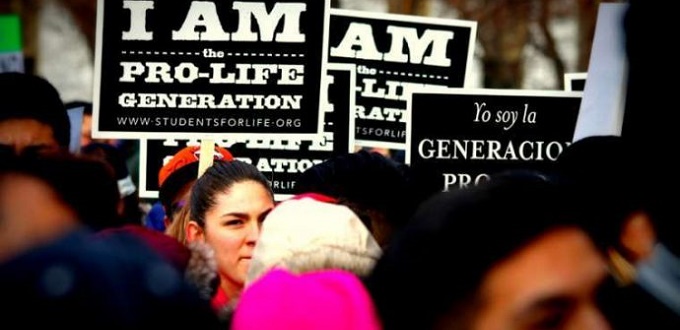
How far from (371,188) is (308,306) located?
5.42 ft

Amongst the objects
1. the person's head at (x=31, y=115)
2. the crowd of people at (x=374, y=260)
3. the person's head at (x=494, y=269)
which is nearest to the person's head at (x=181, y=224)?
the person's head at (x=31, y=115)

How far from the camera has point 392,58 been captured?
7.95 m

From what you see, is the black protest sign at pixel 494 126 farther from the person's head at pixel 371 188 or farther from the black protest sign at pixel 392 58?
the person's head at pixel 371 188

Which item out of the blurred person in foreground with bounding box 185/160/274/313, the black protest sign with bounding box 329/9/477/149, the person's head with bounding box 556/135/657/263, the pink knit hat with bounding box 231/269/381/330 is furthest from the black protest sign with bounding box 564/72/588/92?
the pink knit hat with bounding box 231/269/381/330

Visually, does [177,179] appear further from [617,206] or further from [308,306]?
[308,306]

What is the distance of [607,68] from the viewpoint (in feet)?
19.1

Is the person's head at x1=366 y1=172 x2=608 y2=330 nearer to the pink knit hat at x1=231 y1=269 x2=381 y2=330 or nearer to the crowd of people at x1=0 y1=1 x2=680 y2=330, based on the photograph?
the crowd of people at x1=0 y1=1 x2=680 y2=330

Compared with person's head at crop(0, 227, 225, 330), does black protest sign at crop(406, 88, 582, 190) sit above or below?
below

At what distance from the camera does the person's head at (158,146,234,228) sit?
6.44m

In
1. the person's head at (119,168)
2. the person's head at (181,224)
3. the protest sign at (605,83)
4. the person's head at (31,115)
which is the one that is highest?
the protest sign at (605,83)

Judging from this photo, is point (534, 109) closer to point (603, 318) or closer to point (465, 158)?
point (465, 158)

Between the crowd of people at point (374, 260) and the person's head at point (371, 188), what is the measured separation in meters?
0.58

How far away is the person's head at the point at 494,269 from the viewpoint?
→ 262 cm

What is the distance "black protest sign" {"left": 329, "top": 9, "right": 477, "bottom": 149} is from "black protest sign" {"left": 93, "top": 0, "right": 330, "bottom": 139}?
0.98 meters
